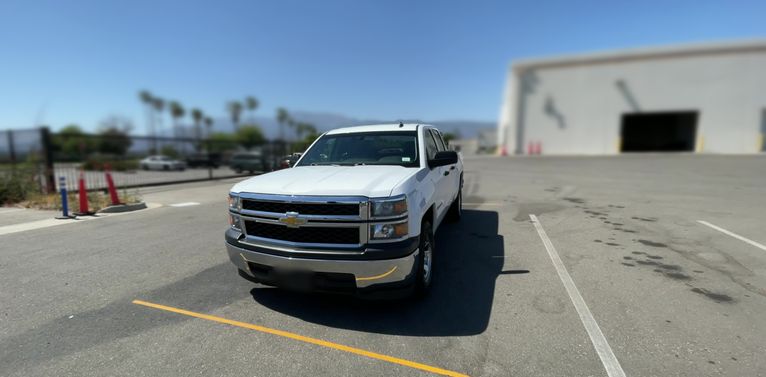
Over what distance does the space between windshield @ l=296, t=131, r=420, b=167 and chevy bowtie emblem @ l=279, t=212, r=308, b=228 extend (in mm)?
1476

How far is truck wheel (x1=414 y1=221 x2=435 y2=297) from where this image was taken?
3.52 metres

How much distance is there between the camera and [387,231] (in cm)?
315

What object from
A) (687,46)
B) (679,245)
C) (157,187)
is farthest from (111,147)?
(687,46)

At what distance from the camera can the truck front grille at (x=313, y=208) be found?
311cm

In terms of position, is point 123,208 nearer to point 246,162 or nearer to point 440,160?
point 440,160

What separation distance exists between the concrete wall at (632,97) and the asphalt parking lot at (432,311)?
27.7 meters

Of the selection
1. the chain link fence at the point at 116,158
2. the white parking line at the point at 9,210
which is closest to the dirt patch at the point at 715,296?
the chain link fence at the point at 116,158

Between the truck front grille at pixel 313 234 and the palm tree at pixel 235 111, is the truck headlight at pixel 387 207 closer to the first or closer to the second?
the truck front grille at pixel 313 234

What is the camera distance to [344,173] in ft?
12.7

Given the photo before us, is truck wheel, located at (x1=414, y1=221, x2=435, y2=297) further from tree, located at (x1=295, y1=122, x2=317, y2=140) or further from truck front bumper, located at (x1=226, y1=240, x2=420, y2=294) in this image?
tree, located at (x1=295, y1=122, x2=317, y2=140)

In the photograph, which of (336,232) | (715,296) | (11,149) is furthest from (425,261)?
(11,149)

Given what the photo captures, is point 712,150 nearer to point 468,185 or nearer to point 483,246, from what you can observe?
point 468,185

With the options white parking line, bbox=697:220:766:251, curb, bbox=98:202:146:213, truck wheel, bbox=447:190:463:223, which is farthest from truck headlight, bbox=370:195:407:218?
curb, bbox=98:202:146:213

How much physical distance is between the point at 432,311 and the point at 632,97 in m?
34.1
